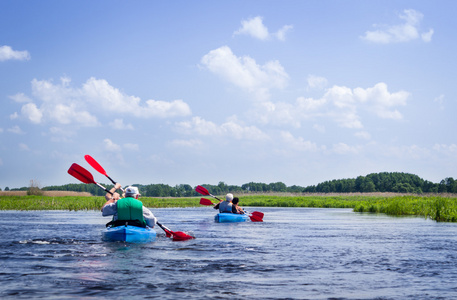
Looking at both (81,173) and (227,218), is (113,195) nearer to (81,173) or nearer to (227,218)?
(81,173)

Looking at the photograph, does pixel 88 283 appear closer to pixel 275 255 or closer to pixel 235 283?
pixel 235 283

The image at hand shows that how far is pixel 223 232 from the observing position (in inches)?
675

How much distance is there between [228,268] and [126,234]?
3.78 metres

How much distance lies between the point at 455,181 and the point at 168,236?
Result: 79337 millimetres

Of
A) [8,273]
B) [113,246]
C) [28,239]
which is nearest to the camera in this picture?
[8,273]

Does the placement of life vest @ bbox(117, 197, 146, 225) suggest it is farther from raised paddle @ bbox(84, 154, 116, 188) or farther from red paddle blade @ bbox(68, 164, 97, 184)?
raised paddle @ bbox(84, 154, 116, 188)

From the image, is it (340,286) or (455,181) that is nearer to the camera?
(340,286)

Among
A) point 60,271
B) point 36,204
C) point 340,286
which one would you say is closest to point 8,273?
point 60,271

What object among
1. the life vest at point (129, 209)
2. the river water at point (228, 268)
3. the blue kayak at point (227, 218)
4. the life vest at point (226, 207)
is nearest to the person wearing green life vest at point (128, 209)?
the life vest at point (129, 209)

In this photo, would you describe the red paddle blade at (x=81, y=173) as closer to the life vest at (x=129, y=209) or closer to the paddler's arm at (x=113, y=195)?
the paddler's arm at (x=113, y=195)

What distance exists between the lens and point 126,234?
40.1 ft

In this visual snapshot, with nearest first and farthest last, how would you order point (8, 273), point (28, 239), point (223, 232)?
point (8, 273)
point (28, 239)
point (223, 232)

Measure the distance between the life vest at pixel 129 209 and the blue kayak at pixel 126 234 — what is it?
249 millimetres

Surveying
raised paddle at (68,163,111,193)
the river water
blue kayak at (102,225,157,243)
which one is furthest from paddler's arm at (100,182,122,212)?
raised paddle at (68,163,111,193)
